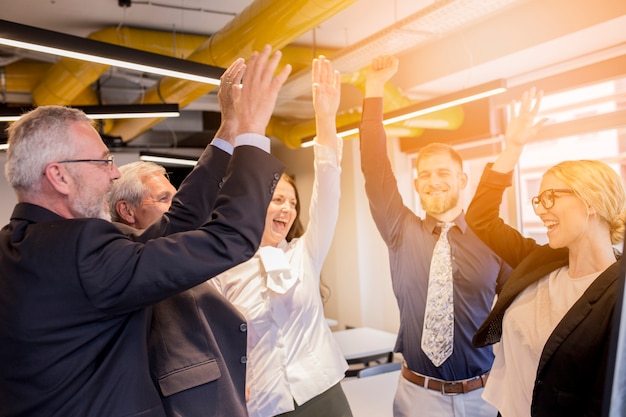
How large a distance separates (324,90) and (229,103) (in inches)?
31.9

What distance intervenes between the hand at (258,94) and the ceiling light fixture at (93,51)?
1.69m

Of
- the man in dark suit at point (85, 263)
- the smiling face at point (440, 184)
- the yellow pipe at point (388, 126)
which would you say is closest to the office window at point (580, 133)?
Result: the yellow pipe at point (388, 126)

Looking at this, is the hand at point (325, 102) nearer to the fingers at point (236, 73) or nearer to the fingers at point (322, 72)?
the fingers at point (322, 72)

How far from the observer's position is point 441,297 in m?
2.66

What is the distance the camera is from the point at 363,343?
539cm

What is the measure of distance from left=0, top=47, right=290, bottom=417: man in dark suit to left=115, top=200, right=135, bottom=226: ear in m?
0.63

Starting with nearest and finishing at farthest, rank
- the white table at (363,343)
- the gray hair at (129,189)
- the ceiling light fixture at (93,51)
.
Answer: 1. the gray hair at (129,189)
2. the ceiling light fixture at (93,51)
3. the white table at (363,343)

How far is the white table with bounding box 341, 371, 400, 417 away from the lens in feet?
11.5

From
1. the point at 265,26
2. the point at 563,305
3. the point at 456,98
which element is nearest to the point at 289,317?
the point at 563,305

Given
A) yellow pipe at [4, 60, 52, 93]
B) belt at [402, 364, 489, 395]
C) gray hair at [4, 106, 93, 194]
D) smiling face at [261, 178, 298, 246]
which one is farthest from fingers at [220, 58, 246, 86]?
yellow pipe at [4, 60, 52, 93]

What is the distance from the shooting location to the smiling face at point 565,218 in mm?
1905

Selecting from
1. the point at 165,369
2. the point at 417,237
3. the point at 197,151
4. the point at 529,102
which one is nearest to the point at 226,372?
the point at 165,369

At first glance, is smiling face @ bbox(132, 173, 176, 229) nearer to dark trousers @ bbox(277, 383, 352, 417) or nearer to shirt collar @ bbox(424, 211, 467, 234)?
dark trousers @ bbox(277, 383, 352, 417)

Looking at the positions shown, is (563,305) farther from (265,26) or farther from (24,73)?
(24,73)
